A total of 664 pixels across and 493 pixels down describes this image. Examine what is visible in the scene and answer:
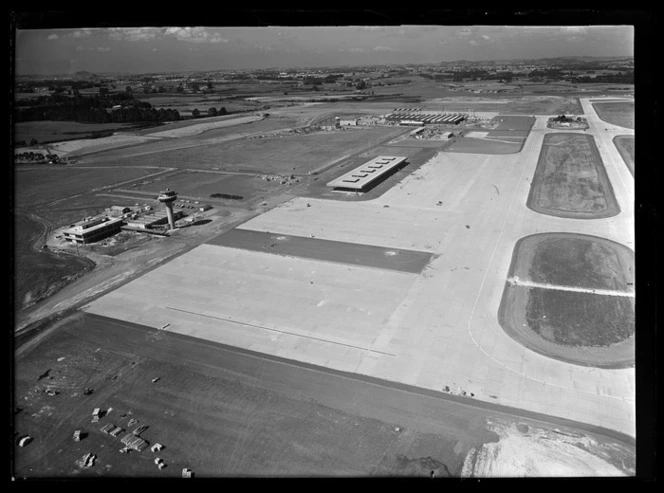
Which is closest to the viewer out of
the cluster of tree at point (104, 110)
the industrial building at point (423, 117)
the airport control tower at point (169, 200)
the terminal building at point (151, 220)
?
the airport control tower at point (169, 200)

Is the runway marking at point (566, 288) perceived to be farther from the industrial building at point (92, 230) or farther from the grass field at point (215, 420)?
the industrial building at point (92, 230)

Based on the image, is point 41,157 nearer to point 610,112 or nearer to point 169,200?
point 169,200

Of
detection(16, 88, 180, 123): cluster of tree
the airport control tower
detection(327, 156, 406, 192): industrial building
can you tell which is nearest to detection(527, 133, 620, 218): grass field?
detection(327, 156, 406, 192): industrial building

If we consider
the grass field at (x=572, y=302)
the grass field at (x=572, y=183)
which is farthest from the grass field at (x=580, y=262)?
the grass field at (x=572, y=183)

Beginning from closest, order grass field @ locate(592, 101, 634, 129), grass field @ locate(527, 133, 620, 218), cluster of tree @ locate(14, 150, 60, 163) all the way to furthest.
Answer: grass field @ locate(527, 133, 620, 218) < cluster of tree @ locate(14, 150, 60, 163) < grass field @ locate(592, 101, 634, 129)

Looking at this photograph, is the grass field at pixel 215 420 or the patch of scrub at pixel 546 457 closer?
the patch of scrub at pixel 546 457

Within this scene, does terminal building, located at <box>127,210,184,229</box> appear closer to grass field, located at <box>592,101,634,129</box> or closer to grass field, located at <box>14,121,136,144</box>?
grass field, located at <box>14,121,136,144</box>

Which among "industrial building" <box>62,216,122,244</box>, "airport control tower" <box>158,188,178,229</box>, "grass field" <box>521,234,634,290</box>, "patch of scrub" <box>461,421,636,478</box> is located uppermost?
"airport control tower" <box>158,188,178,229</box>
